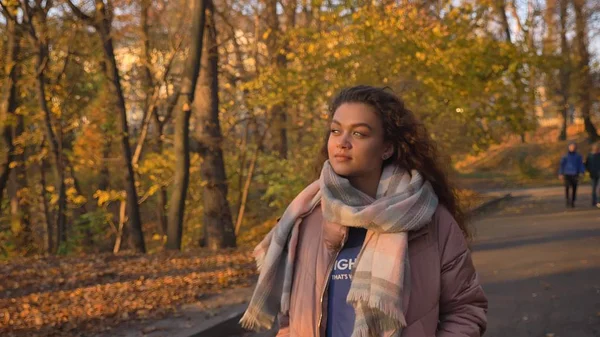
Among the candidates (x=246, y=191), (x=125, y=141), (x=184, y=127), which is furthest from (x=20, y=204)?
(x=184, y=127)

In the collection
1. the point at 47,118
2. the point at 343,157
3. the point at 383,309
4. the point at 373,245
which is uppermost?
the point at 47,118

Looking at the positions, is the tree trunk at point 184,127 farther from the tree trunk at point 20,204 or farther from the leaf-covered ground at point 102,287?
the tree trunk at point 20,204

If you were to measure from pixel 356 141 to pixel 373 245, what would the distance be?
0.37 meters

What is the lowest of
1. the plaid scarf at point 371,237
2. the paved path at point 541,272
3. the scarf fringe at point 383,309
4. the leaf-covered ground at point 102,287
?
the paved path at point 541,272

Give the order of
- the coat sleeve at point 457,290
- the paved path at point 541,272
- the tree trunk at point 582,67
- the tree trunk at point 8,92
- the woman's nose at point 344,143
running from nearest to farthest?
the coat sleeve at point 457,290 < the woman's nose at point 344,143 < the paved path at point 541,272 < the tree trunk at point 8,92 < the tree trunk at point 582,67

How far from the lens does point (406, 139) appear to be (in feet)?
9.80

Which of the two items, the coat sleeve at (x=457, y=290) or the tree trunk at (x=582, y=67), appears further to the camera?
the tree trunk at (x=582, y=67)

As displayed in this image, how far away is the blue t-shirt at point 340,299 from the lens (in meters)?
2.78

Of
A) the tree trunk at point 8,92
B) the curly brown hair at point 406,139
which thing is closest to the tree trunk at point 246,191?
the tree trunk at point 8,92

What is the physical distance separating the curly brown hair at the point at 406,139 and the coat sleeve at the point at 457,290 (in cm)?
21

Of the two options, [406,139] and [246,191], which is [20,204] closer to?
[246,191]

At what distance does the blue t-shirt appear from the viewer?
2775 millimetres

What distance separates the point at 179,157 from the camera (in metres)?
15.9

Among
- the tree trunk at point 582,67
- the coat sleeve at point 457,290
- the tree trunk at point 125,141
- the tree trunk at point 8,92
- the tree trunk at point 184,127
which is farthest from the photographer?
the tree trunk at point 582,67
